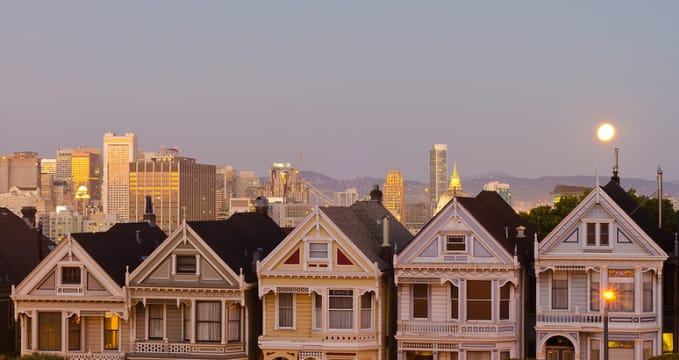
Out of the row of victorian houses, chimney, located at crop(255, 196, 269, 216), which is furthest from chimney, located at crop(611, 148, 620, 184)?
chimney, located at crop(255, 196, 269, 216)

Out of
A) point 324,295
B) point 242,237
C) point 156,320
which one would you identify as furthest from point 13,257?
point 324,295

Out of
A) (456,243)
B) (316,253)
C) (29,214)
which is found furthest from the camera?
(29,214)

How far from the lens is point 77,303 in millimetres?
53219

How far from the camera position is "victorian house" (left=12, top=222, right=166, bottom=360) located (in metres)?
53.0

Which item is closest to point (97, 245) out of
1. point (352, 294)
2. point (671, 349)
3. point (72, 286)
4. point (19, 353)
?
point (72, 286)

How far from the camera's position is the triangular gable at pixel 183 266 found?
51781 mm

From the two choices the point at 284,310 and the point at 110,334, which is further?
the point at 110,334

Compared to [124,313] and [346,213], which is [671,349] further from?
[124,313]

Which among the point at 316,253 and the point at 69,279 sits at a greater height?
the point at 316,253

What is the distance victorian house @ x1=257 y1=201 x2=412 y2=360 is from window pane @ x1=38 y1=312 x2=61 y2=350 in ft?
25.4

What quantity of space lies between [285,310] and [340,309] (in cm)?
206

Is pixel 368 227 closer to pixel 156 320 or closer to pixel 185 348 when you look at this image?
pixel 185 348

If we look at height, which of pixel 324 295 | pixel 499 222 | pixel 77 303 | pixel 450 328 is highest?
pixel 499 222

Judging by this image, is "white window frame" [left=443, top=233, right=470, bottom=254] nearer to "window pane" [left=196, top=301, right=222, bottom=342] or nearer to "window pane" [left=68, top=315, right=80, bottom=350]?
"window pane" [left=196, top=301, right=222, bottom=342]
